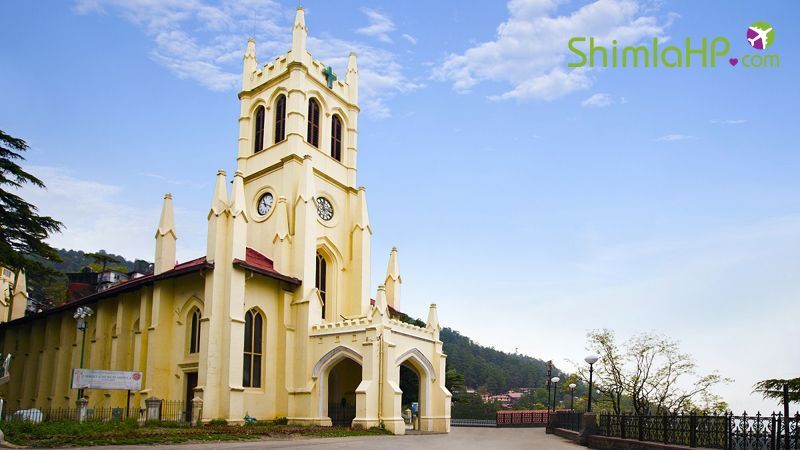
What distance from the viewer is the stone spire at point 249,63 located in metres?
39.2

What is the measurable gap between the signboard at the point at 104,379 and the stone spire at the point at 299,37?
20.0 m

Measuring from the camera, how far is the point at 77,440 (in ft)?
53.7

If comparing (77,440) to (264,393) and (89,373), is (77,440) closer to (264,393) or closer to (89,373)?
(89,373)

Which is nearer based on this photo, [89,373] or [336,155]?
[89,373]

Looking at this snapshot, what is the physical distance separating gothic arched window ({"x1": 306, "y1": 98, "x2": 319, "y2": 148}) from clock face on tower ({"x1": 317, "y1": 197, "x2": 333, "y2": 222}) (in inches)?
133

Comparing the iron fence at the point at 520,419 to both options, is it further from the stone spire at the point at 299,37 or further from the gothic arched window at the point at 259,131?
the stone spire at the point at 299,37

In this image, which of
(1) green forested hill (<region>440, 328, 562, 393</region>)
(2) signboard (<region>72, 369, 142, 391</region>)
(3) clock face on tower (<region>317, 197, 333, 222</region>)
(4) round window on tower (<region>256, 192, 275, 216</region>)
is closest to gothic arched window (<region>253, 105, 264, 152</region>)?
(4) round window on tower (<region>256, 192, 275, 216</region>)

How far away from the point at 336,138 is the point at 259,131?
4.64 meters

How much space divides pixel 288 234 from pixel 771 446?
2362 centimetres

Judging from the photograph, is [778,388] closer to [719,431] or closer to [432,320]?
[719,431]

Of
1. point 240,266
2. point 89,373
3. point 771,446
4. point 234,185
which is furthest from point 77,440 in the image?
point 771,446

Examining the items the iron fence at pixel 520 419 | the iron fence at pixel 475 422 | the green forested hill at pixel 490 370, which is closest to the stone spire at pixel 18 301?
the iron fence at pixel 475 422

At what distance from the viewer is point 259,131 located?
3788cm

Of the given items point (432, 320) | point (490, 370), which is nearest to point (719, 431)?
point (432, 320)
